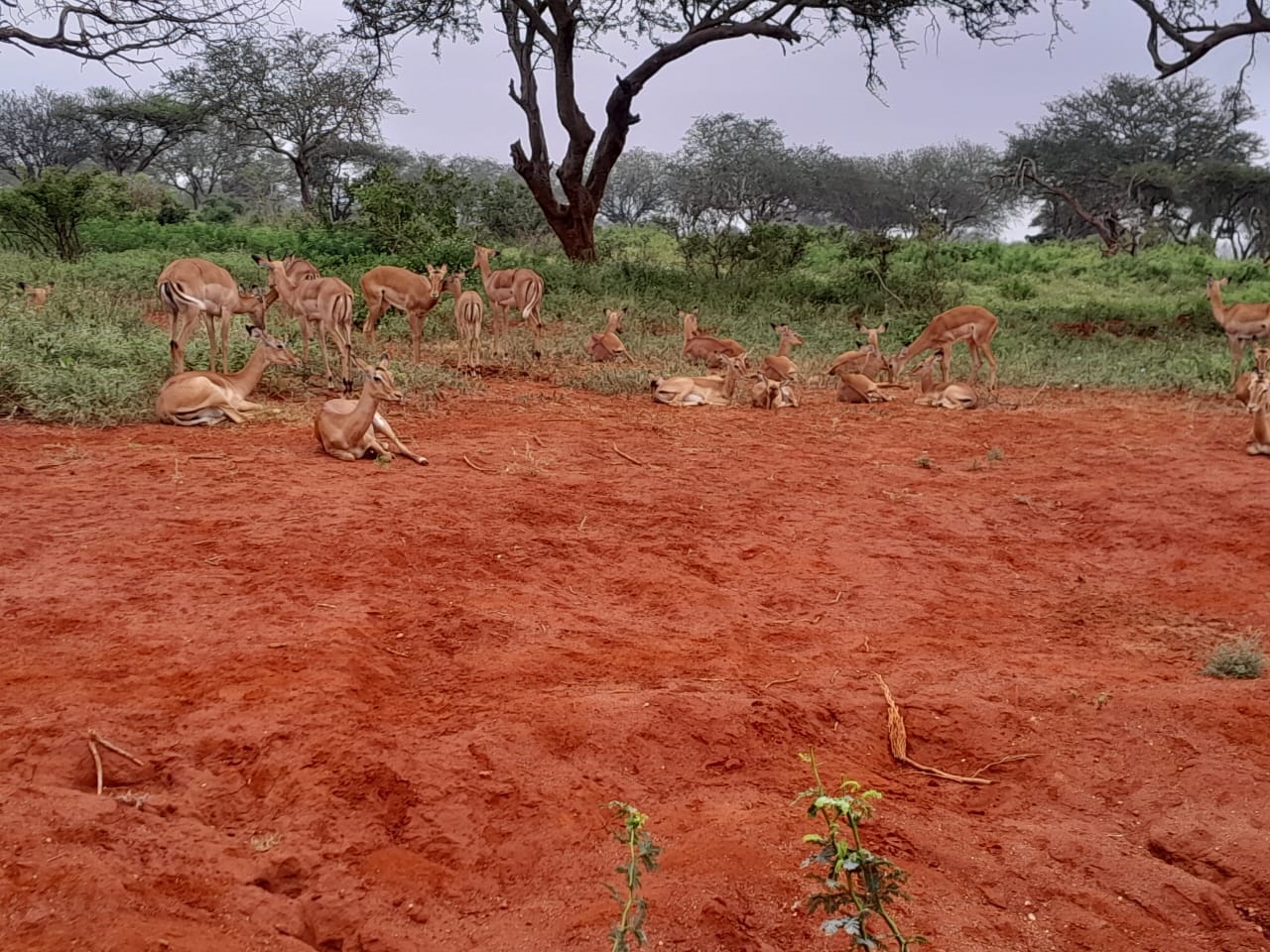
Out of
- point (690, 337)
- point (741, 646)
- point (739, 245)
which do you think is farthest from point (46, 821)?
point (739, 245)

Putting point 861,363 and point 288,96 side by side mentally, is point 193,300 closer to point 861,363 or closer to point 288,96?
point 861,363

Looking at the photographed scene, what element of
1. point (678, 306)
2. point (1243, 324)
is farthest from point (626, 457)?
point (678, 306)

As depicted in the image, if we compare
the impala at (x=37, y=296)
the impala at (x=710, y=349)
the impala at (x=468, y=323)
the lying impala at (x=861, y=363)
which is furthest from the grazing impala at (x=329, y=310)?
the lying impala at (x=861, y=363)

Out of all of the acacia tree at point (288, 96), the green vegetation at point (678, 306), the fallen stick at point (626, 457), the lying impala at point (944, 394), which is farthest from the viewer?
the acacia tree at point (288, 96)

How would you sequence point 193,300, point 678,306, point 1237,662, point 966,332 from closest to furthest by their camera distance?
1. point 1237,662
2. point 193,300
3. point 966,332
4. point 678,306

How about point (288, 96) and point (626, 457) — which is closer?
point (626, 457)

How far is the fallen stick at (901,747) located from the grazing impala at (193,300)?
7.15 m

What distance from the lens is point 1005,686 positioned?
4.41 meters

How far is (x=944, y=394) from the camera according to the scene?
437 inches

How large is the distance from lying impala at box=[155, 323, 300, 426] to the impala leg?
1.45 metres

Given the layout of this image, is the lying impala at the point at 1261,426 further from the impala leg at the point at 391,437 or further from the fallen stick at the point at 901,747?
the impala leg at the point at 391,437

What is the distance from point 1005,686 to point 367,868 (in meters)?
2.74

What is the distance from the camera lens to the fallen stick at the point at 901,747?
3.75 metres

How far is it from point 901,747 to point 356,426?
4.58 m
